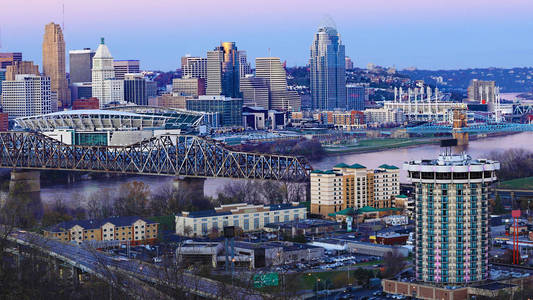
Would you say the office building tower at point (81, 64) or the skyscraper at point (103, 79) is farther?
the office building tower at point (81, 64)

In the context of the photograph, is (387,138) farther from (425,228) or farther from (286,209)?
(425,228)

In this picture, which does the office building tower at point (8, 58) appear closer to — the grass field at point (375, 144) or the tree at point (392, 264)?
the grass field at point (375, 144)

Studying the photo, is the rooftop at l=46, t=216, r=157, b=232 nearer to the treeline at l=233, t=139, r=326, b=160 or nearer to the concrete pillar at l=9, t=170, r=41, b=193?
the concrete pillar at l=9, t=170, r=41, b=193

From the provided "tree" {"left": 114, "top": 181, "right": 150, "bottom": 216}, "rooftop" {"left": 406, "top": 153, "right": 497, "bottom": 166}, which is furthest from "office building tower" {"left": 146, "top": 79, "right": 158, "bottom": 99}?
"rooftop" {"left": 406, "top": 153, "right": 497, "bottom": 166}

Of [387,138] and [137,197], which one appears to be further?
[387,138]

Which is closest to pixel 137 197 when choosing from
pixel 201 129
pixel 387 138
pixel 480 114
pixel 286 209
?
pixel 286 209

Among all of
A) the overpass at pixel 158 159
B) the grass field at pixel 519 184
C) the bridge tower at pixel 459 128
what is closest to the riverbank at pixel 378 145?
the bridge tower at pixel 459 128

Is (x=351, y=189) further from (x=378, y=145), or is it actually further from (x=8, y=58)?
(x=8, y=58)
